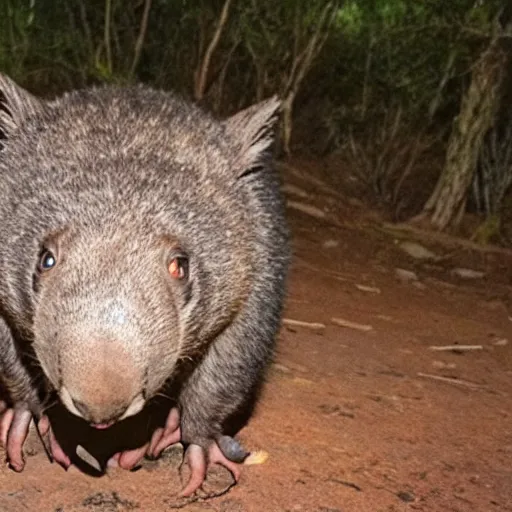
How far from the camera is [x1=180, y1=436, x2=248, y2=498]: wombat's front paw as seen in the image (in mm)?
3396

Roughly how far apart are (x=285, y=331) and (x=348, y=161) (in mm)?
9936

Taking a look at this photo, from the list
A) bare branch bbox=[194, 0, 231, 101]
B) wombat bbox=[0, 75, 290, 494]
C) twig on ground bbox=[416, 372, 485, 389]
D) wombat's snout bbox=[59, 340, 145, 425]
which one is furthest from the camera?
bare branch bbox=[194, 0, 231, 101]

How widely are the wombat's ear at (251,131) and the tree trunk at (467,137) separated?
7.98m

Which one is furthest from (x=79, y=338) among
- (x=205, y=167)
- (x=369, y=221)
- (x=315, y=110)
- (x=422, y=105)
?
(x=315, y=110)

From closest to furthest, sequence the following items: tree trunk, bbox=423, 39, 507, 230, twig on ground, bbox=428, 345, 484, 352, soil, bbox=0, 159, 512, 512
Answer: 1. soil, bbox=0, 159, 512, 512
2. twig on ground, bbox=428, 345, 484, 352
3. tree trunk, bbox=423, 39, 507, 230

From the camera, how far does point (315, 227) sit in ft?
33.1

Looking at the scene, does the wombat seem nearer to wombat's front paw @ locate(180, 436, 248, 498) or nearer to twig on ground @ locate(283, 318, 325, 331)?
wombat's front paw @ locate(180, 436, 248, 498)

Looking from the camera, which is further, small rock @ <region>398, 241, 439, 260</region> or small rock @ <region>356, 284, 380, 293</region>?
small rock @ <region>398, 241, 439, 260</region>

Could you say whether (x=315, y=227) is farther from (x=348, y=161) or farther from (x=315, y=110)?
(x=315, y=110)

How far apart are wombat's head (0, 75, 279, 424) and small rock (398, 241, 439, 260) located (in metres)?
6.64

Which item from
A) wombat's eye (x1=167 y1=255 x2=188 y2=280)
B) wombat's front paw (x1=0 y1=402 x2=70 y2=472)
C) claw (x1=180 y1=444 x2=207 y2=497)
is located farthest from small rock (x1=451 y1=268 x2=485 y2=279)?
wombat's eye (x1=167 y1=255 x2=188 y2=280)

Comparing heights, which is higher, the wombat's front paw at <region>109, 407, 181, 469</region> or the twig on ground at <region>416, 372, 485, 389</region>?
the wombat's front paw at <region>109, 407, 181, 469</region>

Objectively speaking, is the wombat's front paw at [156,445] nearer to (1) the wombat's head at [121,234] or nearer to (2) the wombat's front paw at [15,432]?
(2) the wombat's front paw at [15,432]

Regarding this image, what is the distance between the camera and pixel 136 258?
8.60 ft
